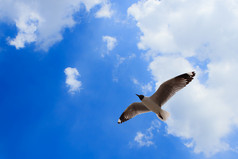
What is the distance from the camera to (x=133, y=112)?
1034 centimetres

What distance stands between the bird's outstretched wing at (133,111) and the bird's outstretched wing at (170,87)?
1030 mm

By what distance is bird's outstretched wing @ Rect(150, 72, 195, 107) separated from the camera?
866cm

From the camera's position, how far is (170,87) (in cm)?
883

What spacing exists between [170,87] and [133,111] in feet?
7.92

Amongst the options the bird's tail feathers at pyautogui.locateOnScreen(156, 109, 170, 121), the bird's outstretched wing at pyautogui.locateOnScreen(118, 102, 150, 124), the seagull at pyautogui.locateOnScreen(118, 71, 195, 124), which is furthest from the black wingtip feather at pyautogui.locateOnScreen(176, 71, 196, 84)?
the bird's outstretched wing at pyautogui.locateOnScreen(118, 102, 150, 124)

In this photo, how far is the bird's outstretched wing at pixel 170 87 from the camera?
8664mm

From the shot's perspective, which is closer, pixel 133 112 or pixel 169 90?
pixel 169 90

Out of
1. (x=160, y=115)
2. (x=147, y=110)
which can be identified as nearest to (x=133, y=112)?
(x=147, y=110)

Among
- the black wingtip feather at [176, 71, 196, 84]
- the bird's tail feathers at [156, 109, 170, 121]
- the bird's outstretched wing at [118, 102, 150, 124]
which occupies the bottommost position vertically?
the bird's tail feathers at [156, 109, 170, 121]

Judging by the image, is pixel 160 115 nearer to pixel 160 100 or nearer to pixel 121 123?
pixel 160 100

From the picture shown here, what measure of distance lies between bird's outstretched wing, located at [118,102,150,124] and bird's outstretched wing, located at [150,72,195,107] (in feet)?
3.38

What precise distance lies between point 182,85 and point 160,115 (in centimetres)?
164

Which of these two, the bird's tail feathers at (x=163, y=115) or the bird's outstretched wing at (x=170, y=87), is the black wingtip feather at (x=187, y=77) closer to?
the bird's outstretched wing at (x=170, y=87)

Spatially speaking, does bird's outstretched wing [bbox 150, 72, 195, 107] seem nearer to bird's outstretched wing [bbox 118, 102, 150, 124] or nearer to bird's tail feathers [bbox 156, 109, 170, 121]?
bird's tail feathers [bbox 156, 109, 170, 121]
